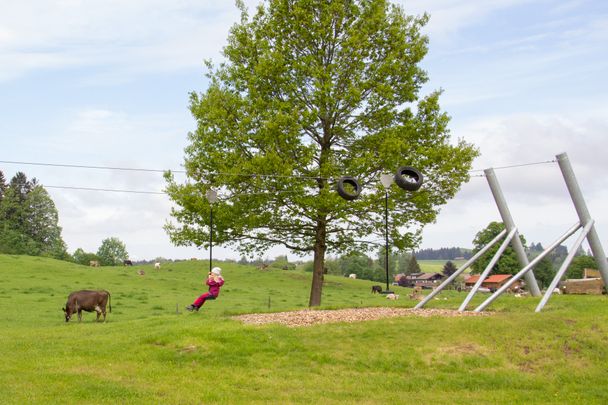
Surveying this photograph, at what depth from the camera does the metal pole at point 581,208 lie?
19.0 metres

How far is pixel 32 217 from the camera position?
92625mm

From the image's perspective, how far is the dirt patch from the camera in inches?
685

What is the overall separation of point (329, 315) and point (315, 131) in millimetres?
9162

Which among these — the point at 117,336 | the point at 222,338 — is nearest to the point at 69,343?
the point at 117,336

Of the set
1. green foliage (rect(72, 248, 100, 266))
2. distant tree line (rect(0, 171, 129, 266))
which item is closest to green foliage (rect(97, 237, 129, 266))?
green foliage (rect(72, 248, 100, 266))

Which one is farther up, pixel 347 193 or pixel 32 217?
pixel 32 217

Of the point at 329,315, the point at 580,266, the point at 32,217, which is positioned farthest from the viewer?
the point at 32,217

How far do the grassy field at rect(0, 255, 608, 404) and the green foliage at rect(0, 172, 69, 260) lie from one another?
76.9 meters

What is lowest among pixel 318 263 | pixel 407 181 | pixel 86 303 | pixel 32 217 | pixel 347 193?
pixel 86 303

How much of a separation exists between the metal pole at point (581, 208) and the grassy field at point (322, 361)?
1364 mm

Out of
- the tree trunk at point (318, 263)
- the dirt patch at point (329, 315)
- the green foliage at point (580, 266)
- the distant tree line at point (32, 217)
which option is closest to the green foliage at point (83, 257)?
the distant tree line at point (32, 217)

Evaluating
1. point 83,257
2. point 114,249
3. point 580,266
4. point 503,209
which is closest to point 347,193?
point 503,209

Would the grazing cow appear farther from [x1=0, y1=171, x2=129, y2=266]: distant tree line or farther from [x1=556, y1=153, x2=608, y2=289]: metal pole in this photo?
[x1=0, y1=171, x2=129, y2=266]: distant tree line

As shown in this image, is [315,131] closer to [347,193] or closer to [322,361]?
[347,193]
